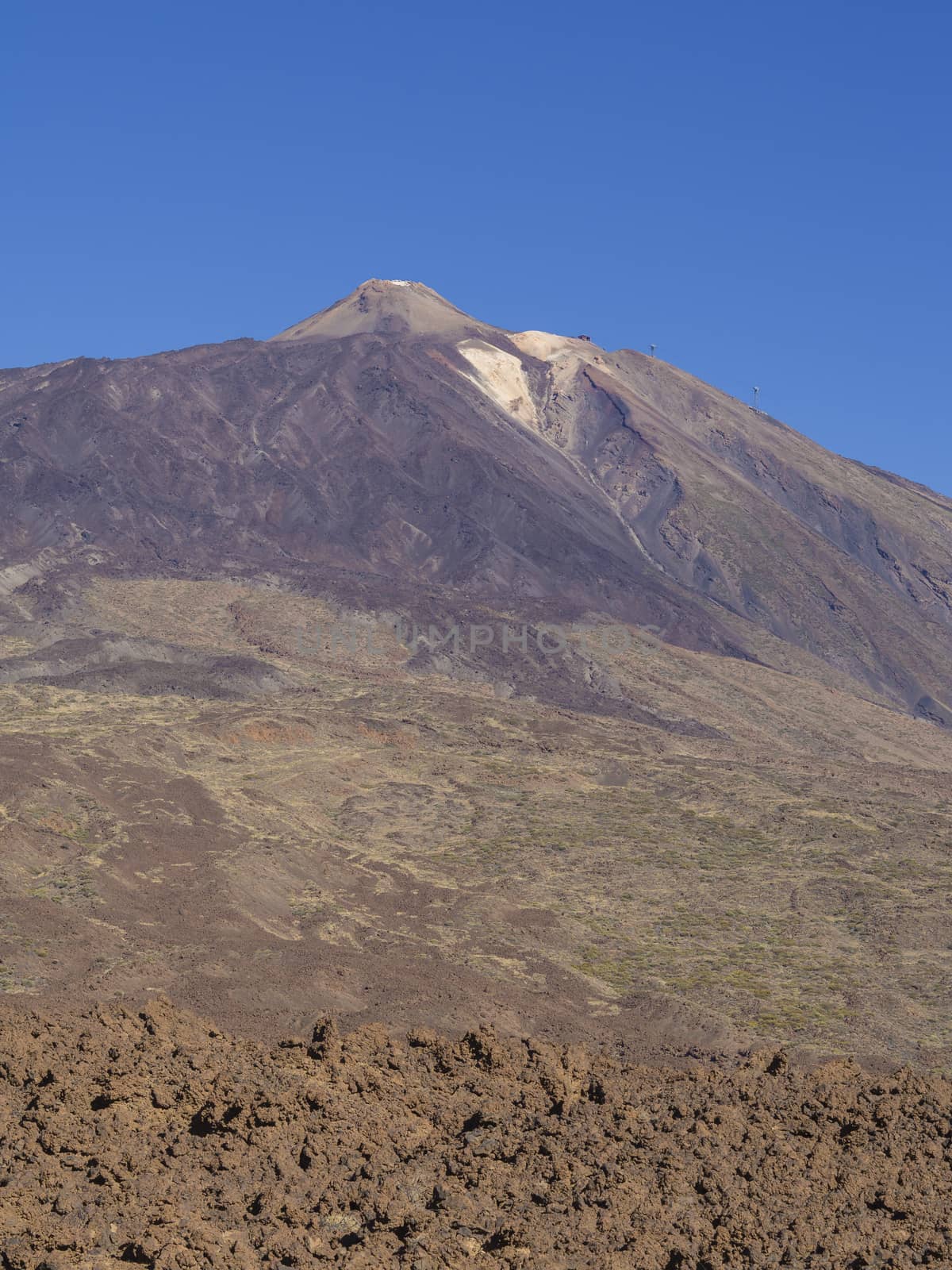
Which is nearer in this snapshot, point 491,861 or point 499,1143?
point 499,1143

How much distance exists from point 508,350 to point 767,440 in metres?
28.1

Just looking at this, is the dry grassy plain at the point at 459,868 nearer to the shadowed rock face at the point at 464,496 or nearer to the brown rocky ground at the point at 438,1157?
the brown rocky ground at the point at 438,1157

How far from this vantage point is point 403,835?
170ft

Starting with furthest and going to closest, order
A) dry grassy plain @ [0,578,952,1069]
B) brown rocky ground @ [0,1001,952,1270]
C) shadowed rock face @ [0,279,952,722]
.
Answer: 1. shadowed rock face @ [0,279,952,722]
2. dry grassy plain @ [0,578,952,1069]
3. brown rocky ground @ [0,1001,952,1270]

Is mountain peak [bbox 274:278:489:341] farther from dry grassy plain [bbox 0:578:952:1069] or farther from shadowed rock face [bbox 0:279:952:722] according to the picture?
dry grassy plain [bbox 0:578:952:1069]

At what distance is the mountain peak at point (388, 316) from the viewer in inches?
6029

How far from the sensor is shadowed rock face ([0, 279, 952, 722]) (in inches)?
4262

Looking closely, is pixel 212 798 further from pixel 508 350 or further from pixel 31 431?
pixel 508 350

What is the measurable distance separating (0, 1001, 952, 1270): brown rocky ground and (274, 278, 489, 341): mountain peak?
5212 inches

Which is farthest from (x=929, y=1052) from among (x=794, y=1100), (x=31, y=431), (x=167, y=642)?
(x=31, y=431)

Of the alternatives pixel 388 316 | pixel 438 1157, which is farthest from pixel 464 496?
pixel 438 1157

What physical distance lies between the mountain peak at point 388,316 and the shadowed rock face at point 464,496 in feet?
1.83

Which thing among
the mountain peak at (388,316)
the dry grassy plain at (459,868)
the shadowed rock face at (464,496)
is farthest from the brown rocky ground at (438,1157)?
the mountain peak at (388,316)

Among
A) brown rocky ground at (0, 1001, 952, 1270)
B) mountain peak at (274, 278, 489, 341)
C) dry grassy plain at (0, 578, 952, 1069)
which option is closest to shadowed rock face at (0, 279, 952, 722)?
mountain peak at (274, 278, 489, 341)
